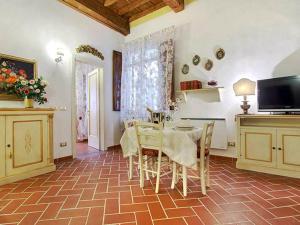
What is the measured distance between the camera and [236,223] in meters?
1.78

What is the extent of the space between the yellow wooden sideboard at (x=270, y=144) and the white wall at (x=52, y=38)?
3434 millimetres

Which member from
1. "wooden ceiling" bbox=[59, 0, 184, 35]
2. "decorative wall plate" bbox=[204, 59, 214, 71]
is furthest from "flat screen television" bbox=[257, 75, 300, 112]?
"wooden ceiling" bbox=[59, 0, 184, 35]

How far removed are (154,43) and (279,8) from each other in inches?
100

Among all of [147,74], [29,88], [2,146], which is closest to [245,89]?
[147,74]

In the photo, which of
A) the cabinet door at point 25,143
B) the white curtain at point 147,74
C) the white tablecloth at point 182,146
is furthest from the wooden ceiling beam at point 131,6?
the white tablecloth at point 182,146

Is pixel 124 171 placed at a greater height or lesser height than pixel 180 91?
lesser

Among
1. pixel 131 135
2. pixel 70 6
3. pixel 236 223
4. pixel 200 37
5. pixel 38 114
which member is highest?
pixel 70 6

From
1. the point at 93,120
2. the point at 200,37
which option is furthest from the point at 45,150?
the point at 200,37

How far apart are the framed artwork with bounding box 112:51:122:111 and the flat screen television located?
11.0ft

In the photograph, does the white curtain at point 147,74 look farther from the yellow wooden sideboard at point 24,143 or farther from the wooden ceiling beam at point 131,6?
the yellow wooden sideboard at point 24,143

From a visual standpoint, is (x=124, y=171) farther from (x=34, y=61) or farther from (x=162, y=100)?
(x=34, y=61)

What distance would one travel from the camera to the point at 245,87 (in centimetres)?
338

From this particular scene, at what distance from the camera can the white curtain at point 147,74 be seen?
4488 mm

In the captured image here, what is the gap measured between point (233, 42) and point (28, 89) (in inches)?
148
